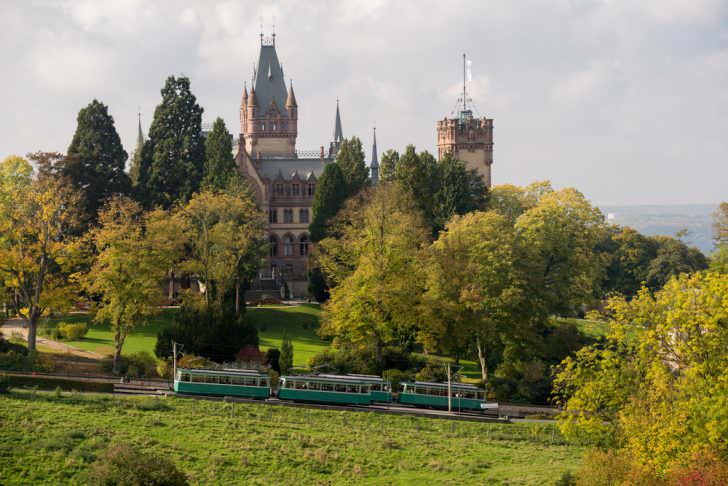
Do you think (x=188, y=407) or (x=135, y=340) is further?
(x=135, y=340)

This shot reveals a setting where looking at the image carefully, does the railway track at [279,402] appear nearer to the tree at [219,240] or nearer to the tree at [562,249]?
the tree at [219,240]

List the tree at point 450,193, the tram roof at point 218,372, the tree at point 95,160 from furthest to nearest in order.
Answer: the tree at point 450,193 < the tree at point 95,160 < the tram roof at point 218,372

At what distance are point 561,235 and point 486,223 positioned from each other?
40.1 feet

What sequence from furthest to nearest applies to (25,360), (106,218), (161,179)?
1. (161,179)
2. (106,218)
3. (25,360)

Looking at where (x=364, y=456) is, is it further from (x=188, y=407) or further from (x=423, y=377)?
(x=423, y=377)

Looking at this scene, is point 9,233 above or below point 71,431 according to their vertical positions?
above

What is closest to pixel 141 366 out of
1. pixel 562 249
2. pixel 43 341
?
pixel 43 341

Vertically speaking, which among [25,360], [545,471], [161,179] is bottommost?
[545,471]

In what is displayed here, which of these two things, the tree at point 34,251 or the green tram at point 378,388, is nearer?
the green tram at point 378,388

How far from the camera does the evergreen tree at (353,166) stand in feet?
338

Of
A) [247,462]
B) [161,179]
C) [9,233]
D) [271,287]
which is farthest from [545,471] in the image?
[271,287]

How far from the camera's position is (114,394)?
60.4 metres

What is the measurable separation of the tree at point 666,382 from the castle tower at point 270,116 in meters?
95.8

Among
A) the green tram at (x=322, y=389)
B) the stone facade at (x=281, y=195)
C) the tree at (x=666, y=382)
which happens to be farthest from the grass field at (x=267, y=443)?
the stone facade at (x=281, y=195)
